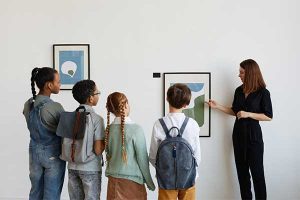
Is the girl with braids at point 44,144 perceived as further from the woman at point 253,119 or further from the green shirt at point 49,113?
the woman at point 253,119

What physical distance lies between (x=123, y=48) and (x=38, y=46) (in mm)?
944

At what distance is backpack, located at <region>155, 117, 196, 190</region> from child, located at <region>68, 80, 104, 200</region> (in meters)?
0.44

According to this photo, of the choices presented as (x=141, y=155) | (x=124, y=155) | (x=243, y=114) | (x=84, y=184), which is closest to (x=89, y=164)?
(x=84, y=184)

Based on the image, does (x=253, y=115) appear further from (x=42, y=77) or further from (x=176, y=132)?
(x=42, y=77)

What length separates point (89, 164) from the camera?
2.28 meters

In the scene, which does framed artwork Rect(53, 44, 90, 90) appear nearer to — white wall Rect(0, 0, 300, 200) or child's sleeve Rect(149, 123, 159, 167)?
white wall Rect(0, 0, 300, 200)

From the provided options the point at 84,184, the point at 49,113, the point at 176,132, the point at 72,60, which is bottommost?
the point at 84,184

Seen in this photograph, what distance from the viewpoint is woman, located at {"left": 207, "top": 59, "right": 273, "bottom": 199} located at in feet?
10.2

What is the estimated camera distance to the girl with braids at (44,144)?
7.64 feet

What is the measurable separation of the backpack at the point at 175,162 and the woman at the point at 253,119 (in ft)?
3.66

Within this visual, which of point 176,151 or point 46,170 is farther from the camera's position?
point 46,170

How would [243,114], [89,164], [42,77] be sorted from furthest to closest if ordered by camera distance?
[243,114] → [42,77] → [89,164]

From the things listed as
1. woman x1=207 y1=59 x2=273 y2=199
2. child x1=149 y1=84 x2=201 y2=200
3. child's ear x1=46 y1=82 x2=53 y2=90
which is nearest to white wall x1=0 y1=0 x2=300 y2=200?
woman x1=207 y1=59 x2=273 y2=199

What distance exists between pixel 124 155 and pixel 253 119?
4.90 feet
